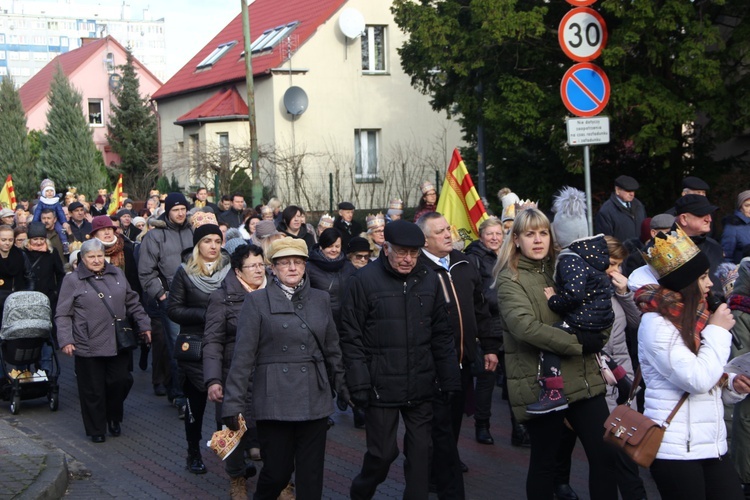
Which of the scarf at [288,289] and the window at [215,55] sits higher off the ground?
the window at [215,55]

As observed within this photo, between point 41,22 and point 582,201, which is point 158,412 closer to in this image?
point 582,201

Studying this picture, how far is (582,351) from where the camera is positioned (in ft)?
19.4

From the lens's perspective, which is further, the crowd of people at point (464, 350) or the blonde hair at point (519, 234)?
the blonde hair at point (519, 234)

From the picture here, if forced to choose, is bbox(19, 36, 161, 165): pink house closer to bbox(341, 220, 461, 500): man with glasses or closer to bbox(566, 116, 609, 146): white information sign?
bbox(566, 116, 609, 146): white information sign

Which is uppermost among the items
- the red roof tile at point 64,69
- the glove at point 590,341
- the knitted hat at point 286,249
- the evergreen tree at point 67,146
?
the red roof tile at point 64,69

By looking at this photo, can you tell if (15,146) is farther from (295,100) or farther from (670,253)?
(670,253)

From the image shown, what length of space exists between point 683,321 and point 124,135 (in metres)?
56.0

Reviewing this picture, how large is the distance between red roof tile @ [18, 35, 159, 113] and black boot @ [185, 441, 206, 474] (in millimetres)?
57603

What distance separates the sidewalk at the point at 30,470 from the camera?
7.39m

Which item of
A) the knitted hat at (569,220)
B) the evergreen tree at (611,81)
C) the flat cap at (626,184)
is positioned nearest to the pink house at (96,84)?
the evergreen tree at (611,81)

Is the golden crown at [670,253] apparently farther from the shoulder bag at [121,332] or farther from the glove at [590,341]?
the shoulder bag at [121,332]

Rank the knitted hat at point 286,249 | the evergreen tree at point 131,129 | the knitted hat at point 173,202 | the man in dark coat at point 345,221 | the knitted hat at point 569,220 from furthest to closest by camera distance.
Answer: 1. the evergreen tree at point 131,129
2. the man in dark coat at point 345,221
3. the knitted hat at point 173,202
4. the knitted hat at point 569,220
5. the knitted hat at point 286,249

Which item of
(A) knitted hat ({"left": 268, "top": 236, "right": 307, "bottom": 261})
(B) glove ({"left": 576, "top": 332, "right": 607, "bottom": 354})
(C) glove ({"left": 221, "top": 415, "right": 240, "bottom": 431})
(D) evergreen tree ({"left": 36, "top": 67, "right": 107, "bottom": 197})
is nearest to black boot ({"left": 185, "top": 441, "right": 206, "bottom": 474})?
(C) glove ({"left": 221, "top": 415, "right": 240, "bottom": 431})

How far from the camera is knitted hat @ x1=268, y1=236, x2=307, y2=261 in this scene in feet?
20.7
